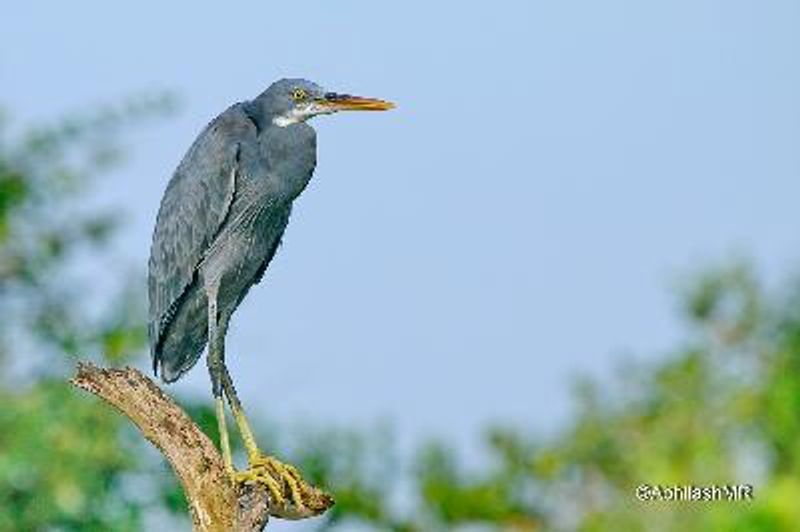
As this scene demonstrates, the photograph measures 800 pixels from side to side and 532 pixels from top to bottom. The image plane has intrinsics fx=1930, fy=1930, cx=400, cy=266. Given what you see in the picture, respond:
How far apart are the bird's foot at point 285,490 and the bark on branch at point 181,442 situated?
248 millimetres

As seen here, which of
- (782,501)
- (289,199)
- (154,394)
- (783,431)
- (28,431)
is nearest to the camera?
(154,394)

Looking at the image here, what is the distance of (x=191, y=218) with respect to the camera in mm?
6066

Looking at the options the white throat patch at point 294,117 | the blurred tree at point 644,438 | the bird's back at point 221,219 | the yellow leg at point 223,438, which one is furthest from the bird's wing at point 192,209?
the blurred tree at point 644,438

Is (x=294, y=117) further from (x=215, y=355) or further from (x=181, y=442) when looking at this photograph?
(x=181, y=442)

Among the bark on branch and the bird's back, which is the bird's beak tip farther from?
the bark on branch

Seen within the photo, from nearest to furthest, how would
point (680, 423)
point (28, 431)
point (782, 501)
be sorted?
point (28, 431), point (782, 501), point (680, 423)

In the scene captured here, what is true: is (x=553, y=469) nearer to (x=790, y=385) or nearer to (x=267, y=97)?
(x=790, y=385)

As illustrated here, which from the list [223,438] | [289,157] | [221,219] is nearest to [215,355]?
[223,438]

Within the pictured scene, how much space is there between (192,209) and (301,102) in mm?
481

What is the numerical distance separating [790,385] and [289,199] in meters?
7.34

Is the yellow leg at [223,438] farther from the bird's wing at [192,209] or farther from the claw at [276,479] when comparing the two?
the bird's wing at [192,209]

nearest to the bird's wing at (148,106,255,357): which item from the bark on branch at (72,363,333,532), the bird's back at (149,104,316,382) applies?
the bird's back at (149,104,316,382)

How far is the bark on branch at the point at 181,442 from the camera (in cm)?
525

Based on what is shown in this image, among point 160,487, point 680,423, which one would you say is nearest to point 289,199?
point 160,487
